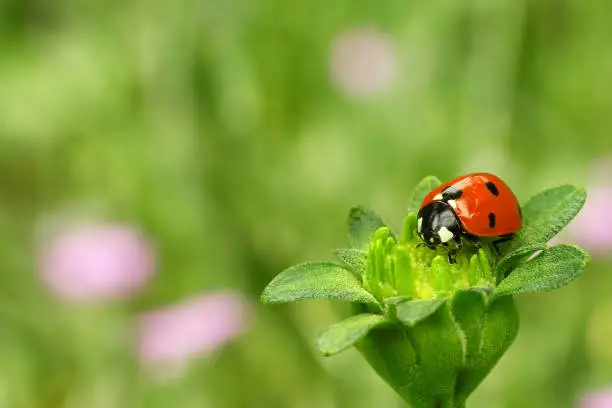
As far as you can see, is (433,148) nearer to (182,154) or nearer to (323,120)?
(323,120)

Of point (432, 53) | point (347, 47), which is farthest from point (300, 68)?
point (432, 53)

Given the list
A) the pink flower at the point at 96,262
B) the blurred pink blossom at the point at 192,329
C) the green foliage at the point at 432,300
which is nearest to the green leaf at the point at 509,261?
the green foliage at the point at 432,300

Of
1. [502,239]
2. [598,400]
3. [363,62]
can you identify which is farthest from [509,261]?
[363,62]

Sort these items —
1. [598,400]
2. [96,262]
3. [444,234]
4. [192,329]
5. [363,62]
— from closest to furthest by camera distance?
1. [444,234]
2. [598,400]
3. [192,329]
4. [96,262]
5. [363,62]

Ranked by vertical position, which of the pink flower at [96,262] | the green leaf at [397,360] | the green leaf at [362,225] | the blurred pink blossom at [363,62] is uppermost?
the green leaf at [362,225]

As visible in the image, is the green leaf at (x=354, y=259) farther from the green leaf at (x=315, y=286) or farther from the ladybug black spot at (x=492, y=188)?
the ladybug black spot at (x=492, y=188)

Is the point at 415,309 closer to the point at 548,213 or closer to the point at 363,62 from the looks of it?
the point at 548,213

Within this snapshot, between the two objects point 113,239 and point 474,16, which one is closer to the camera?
point 113,239

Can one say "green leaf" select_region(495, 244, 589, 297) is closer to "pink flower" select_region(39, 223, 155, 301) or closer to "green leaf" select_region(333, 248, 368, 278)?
"green leaf" select_region(333, 248, 368, 278)
